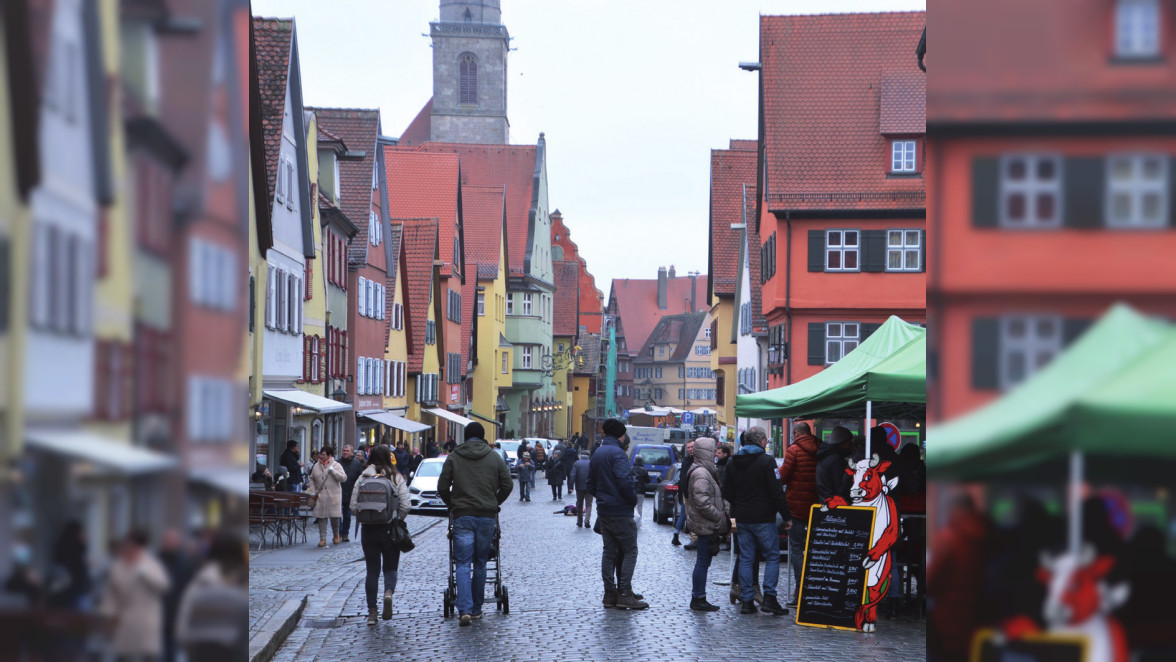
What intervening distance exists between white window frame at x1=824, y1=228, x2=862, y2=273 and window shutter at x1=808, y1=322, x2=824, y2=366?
1.56 m

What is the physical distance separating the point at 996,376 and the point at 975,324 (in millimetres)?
89

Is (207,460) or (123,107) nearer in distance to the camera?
(123,107)

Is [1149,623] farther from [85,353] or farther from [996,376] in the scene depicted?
[85,353]

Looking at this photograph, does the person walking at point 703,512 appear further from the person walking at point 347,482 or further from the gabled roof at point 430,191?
the gabled roof at point 430,191

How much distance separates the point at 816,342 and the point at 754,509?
23.4 metres

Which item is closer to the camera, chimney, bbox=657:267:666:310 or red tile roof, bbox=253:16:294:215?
red tile roof, bbox=253:16:294:215

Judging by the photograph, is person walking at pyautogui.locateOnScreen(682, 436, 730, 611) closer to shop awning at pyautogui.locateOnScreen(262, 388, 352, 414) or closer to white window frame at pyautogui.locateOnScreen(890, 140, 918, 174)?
shop awning at pyautogui.locateOnScreen(262, 388, 352, 414)

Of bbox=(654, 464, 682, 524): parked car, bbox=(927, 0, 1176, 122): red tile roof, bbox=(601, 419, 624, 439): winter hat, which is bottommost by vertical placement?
bbox=(654, 464, 682, 524): parked car

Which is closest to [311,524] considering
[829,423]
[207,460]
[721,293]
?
[829,423]

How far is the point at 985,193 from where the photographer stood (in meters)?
2.06

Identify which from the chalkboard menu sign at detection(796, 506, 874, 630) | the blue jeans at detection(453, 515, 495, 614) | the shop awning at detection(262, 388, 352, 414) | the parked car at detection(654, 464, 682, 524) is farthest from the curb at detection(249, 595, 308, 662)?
the shop awning at detection(262, 388, 352, 414)

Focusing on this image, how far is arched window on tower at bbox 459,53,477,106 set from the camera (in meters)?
103

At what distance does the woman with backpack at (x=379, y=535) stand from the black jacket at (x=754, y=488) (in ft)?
9.35

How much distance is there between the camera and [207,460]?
194cm
